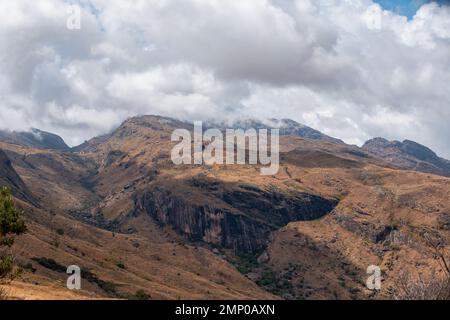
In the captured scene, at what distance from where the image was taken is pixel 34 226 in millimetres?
176375

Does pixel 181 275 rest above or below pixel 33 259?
below
